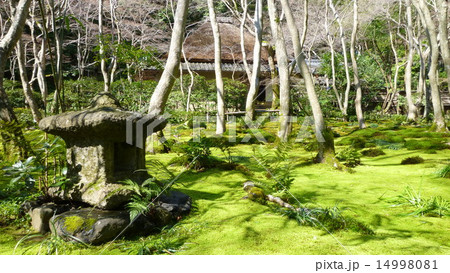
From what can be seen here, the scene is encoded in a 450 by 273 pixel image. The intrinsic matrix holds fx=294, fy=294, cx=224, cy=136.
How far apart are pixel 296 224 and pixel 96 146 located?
2273mm

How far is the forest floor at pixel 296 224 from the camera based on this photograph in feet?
8.25

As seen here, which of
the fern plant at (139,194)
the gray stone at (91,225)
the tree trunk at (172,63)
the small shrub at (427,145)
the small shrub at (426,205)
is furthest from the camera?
the small shrub at (427,145)

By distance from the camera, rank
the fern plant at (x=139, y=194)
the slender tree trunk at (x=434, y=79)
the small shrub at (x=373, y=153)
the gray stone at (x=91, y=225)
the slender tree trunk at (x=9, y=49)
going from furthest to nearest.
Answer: the slender tree trunk at (x=434, y=79), the small shrub at (x=373, y=153), the slender tree trunk at (x=9, y=49), the fern plant at (x=139, y=194), the gray stone at (x=91, y=225)

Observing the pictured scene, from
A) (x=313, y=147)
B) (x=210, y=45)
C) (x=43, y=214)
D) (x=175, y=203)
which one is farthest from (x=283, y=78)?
(x=210, y=45)

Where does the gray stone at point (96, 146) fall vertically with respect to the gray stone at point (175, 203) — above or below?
above

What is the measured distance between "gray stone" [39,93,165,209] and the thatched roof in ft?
60.0

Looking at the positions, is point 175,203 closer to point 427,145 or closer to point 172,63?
point 172,63

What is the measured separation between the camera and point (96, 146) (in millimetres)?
3182

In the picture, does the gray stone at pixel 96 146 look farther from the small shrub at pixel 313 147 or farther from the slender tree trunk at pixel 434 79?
the slender tree trunk at pixel 434 79

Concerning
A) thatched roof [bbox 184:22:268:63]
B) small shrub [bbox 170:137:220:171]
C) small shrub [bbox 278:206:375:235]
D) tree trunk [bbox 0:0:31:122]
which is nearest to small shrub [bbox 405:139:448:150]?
small shrub [bbox 170:137:220:171]

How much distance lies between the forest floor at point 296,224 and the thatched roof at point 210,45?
1692 centimetres

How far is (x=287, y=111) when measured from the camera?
8219 millimetres

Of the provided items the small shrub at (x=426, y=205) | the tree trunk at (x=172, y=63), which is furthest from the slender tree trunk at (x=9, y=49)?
the small shrub at (x=426, y=205)

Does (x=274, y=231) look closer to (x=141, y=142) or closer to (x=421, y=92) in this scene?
(x=141, y=142)
